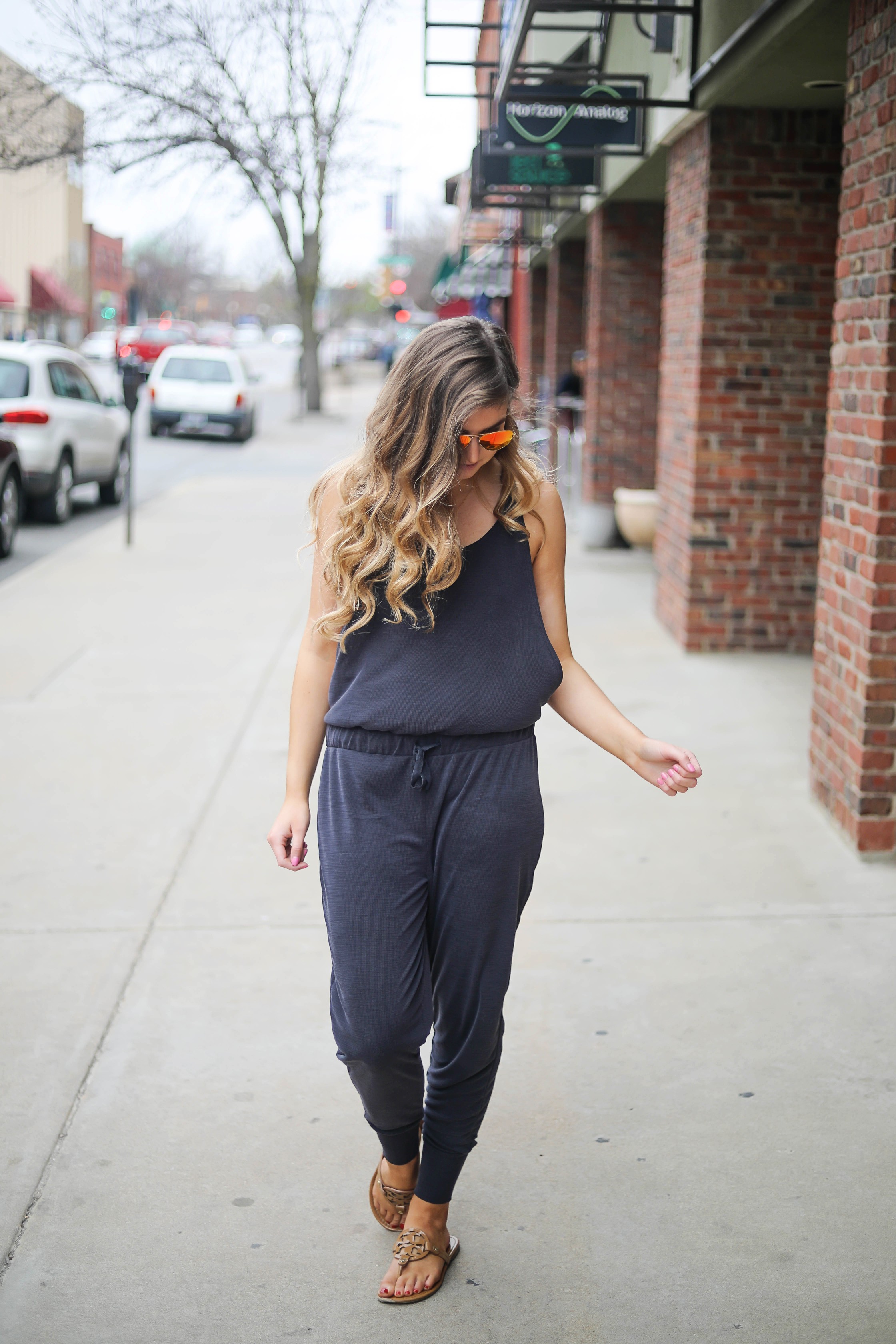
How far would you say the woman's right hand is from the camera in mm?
2617

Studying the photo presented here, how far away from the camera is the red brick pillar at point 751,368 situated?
7.43 meters

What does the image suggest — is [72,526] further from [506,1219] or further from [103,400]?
[506,1219]

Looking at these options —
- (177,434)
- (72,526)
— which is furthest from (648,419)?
(177,434)

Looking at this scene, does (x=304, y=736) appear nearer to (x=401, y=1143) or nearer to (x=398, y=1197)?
(x=401, y=1143)

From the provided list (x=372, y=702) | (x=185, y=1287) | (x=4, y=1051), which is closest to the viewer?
(x=372, y=702)

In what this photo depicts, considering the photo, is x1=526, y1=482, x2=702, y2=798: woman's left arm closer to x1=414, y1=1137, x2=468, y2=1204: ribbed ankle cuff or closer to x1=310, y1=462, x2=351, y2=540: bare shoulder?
x1=310, y1=462, x2=351, y2=540: bare shoulder

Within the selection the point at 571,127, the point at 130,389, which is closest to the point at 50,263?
the point at 130,389

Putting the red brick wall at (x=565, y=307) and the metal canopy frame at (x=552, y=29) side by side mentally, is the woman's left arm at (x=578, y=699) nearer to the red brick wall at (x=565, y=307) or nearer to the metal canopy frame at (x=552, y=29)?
the metal canopy frame at (x=552, y=29)

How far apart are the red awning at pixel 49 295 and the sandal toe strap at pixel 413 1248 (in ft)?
195

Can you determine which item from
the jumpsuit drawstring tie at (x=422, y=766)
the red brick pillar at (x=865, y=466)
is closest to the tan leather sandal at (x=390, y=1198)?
the jumpsuit drawstring tie at (x=422, y=766)

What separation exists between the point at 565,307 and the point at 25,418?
6.27 m

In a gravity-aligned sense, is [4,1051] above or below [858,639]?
below

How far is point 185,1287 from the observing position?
8.54 feet

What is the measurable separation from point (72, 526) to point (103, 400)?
1776 millimetres
